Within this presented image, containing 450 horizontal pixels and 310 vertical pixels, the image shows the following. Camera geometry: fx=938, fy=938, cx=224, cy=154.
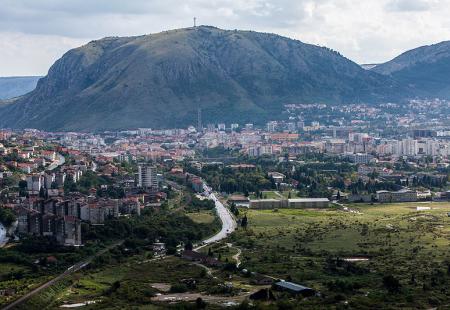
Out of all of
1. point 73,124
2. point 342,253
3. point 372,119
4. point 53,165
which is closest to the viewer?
point 342,253

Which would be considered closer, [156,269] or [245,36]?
[156,269]

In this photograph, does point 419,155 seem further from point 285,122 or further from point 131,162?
point 285,122

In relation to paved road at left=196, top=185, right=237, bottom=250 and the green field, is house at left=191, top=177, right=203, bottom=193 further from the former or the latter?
the green field

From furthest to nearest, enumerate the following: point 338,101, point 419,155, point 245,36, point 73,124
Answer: point 245,36 < point 338,101 < point 73,124 < point 419,155

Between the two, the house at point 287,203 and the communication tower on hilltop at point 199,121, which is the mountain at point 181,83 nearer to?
the communication tower on hilltop at point 199,121

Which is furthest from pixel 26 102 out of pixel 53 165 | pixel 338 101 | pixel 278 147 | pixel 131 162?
pixel 53 165

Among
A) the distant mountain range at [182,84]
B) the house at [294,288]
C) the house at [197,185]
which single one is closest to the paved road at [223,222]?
the house at [197,185]

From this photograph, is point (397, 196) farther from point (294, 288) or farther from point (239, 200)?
point (294, 288)
